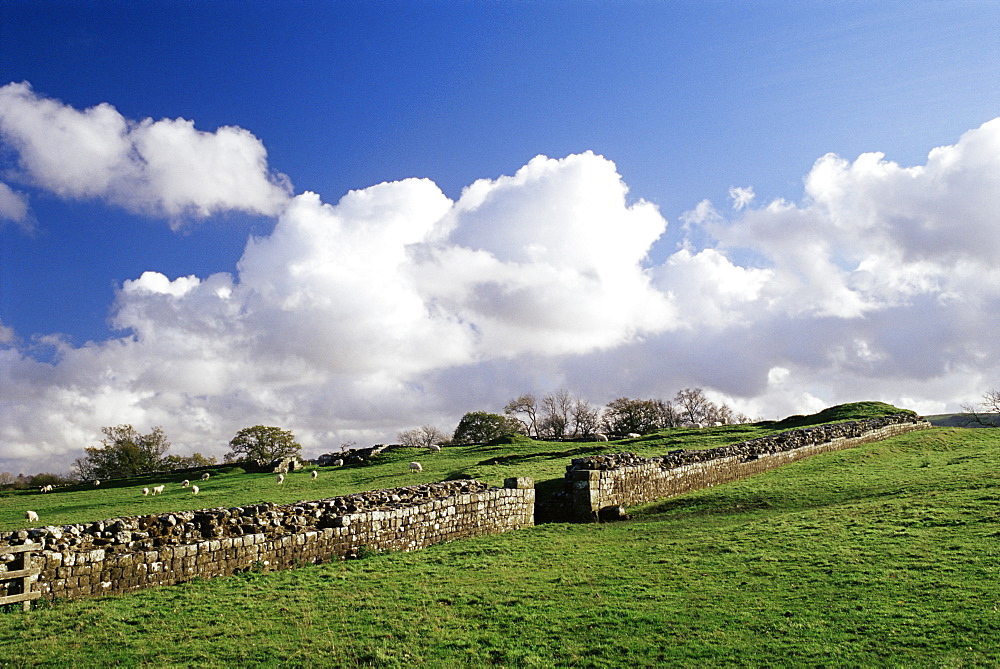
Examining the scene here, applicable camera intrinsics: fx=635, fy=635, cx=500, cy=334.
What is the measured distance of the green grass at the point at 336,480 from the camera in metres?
24.6

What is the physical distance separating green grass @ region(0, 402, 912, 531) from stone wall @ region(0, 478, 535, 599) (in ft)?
13.4

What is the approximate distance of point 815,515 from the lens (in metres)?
14.8

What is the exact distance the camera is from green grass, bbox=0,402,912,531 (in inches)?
970

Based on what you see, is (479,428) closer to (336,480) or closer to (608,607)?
(336,480)

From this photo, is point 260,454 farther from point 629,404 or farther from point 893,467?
point 893,467

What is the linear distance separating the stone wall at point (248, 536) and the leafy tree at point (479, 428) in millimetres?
56837

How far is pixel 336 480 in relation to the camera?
32.5 meters

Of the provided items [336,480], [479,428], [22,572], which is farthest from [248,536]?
[479,428]

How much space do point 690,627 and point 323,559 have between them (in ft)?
25.0

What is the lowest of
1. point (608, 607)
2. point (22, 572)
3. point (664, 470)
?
point (608, 607)

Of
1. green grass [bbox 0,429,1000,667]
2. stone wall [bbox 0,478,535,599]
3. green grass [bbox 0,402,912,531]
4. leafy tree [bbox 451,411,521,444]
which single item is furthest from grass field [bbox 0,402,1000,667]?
leafy tree [bbox 451,411,521,444]

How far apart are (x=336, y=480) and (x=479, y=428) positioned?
4195 centimetres

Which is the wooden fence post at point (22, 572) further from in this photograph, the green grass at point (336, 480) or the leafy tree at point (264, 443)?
the leafy tree at point (264, 443)

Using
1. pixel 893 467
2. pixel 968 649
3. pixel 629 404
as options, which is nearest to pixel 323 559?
pixel 968 649
